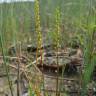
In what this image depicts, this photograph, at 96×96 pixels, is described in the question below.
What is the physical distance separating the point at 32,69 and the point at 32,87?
0.51 m

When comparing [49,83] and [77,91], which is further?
[49,83]

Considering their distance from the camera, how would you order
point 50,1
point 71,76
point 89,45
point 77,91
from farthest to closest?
point 50,1
point 71,76
point 77,91
point 89,45

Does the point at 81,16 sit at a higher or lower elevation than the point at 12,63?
higher

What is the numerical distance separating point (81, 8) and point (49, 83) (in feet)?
2.77

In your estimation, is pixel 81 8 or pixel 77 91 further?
pixel 81 8

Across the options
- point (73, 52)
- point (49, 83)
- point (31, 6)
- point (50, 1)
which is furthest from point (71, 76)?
point (50, 1)

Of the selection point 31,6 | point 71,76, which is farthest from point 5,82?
point 31,6

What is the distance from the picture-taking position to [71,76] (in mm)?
2174

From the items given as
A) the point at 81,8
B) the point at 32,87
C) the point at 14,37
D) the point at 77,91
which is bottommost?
the point at 77,91

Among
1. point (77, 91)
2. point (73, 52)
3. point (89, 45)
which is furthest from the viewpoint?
point (73, 52)

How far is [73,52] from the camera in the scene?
98.7 inches

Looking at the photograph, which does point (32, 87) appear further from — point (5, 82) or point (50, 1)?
point (50, 1)

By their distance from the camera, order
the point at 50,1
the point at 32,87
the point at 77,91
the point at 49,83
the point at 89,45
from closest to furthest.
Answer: the point at 32,87
the point at 89,45
the point at 77,91
the point at 49,83
the point at 50,1

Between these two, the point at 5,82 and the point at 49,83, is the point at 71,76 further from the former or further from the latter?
the point at 5,82
